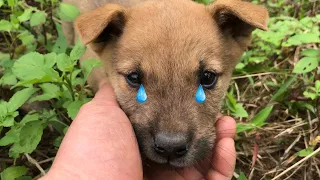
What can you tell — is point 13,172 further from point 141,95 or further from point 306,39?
point 306,39

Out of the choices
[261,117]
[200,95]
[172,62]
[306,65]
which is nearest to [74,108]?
[172,62]

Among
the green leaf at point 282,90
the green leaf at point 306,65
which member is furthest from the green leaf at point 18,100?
the green leaf at point 282,90

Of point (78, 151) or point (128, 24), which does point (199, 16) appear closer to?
point (128, 24)

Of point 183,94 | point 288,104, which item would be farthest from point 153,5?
point 288,104

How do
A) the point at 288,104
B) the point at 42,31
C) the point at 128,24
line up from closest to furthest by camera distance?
the point at 128,24, the point at 288,104, the point at 42,31

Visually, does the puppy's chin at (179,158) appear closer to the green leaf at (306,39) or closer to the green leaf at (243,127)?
the green leaf at (243,127)

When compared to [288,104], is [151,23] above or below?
above
